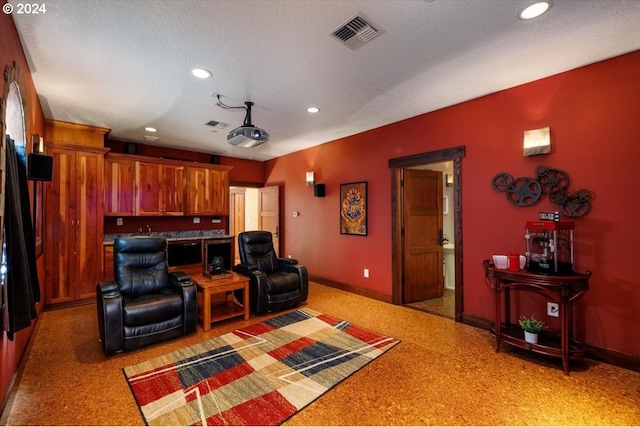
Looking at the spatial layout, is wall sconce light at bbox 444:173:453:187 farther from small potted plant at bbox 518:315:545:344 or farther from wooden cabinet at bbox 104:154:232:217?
wooden cabinet at bbox 104:154:232:217

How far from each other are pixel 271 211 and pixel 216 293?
3.05m

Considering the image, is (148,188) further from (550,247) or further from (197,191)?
(550,247)

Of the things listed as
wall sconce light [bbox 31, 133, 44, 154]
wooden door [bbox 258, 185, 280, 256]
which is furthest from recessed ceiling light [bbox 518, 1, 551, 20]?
wooden door [bbox 258, 185, 280, 256]

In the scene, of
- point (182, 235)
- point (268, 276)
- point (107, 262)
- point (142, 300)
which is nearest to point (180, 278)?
point (142, 300)

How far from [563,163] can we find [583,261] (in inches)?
37.0

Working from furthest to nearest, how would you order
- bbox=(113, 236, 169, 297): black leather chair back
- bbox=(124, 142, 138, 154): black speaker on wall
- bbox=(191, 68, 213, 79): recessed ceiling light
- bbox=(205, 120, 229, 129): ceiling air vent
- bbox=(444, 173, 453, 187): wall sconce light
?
1. bbox=(444, 173, 453, 187): wall sconce light
2. bbox=(124, 142, 138, 154): black speaker on wall
3. bbox=(205, 120, 229, 129): ceiling air vent
4. bbox=(113, 236, 169, 297): black leather chair back
5. bbox=(191, 68, 213, 79): recessed ceiling light

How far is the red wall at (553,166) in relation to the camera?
248cm

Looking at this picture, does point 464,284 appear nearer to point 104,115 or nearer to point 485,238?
point 485,238

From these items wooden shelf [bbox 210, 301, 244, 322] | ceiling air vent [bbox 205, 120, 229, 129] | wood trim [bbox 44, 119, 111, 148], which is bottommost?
wooden shelf [bbox 210, 301, 244, 322]

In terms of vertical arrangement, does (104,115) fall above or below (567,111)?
above

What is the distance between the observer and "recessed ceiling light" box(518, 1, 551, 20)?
1885 mm

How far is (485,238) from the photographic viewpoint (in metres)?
3.32

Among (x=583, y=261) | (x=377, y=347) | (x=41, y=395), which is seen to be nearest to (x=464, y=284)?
(x=583, y=261)

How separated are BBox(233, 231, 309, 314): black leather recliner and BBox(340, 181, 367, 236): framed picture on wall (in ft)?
3.77
